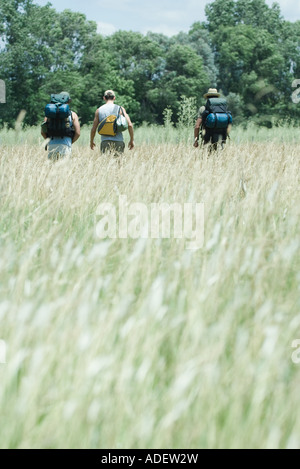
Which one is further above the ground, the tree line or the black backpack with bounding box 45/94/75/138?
the tree line

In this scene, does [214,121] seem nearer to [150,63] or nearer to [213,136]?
[213,136]

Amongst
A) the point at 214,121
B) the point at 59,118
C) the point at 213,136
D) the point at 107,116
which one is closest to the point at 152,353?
the point at 59,118

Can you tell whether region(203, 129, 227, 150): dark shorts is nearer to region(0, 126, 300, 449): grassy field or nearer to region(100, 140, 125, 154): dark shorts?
region(100, 140, 125, 154): dark shorts

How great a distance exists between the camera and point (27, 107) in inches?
1672

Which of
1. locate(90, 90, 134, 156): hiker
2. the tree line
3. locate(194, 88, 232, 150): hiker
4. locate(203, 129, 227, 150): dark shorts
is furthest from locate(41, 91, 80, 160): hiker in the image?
the tree line

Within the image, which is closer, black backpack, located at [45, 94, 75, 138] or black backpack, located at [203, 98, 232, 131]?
black backpack, located at [45, 94, 75, 138]

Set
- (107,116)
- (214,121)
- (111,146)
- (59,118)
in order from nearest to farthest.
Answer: (59,118), (107,116), (111,146), (214,121)

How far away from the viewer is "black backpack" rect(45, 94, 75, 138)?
6.79 m

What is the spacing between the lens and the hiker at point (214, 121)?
8117mm

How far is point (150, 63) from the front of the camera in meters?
55.1

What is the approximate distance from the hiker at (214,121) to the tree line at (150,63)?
106ft

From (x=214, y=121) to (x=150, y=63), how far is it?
49393 mm

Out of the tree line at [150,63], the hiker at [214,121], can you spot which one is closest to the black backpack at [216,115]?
the hiker at [214,121]

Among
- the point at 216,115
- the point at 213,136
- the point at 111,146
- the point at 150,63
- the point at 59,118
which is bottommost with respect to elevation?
the point at 111,146
